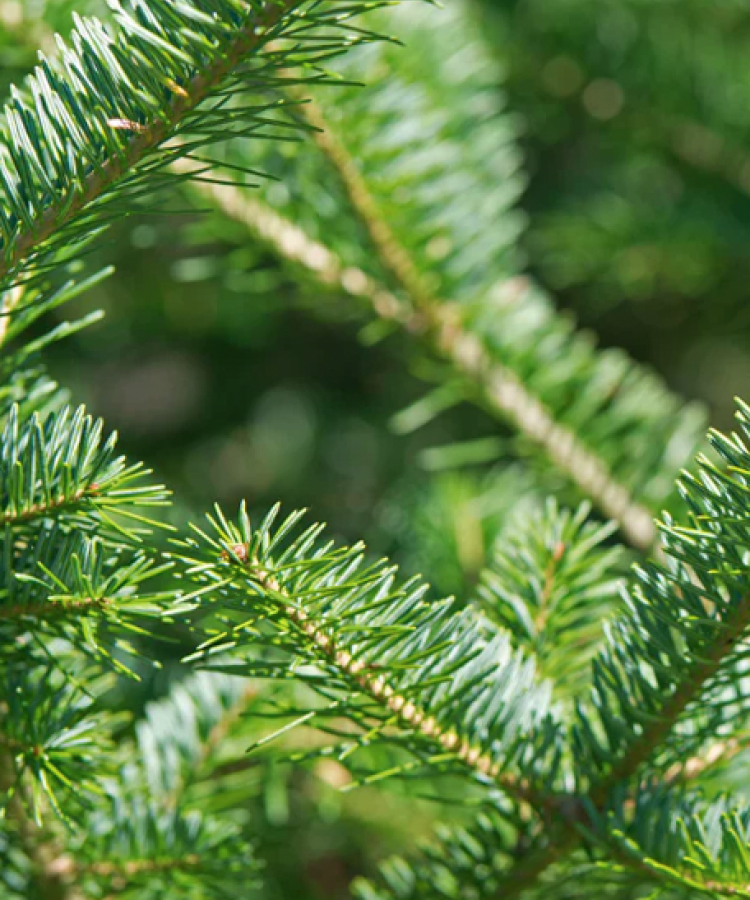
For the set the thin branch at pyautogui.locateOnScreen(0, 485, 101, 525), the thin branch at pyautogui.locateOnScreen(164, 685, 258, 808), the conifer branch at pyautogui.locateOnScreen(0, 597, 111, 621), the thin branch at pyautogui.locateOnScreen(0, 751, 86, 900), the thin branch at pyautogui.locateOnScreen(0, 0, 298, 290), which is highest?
the thin branch at pyautogui.locateOnScreen(0, 0, 298, 290)

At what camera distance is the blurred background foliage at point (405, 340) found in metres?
0.59

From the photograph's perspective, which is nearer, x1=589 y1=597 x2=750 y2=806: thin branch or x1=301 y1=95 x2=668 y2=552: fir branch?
x1=589 y1=597 x2=750 y2=806: thin branch

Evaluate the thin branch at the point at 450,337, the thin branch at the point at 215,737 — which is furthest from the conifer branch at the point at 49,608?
the thin branch at the point at 450,337

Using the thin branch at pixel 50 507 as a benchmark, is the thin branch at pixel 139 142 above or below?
above

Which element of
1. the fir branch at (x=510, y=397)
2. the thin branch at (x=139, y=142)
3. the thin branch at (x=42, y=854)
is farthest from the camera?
the fir branch at (x=510, y=397)

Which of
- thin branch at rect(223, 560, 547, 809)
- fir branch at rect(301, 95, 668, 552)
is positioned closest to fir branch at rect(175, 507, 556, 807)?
thin branch at rect(223, 560, 547, 809)

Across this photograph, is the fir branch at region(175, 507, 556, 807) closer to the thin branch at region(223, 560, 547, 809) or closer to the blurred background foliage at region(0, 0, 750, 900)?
the thin branch at region(223, 560, 547, 809)

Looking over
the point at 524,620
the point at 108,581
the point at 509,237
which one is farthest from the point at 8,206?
the point at 509,237

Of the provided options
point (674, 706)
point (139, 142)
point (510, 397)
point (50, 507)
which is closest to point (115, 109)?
point (139, 142)

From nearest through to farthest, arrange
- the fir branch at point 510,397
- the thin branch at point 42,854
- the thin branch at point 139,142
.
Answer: the thin branch at point 139,142
the thin branch at point 42,854
the fir branch at point 510,397

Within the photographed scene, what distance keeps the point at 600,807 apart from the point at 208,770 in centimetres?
19

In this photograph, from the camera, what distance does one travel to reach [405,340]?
61cm

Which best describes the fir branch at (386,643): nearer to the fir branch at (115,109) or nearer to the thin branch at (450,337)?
the fir branch at (115,109)

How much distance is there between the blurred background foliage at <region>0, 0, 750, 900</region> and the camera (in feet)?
1.92
